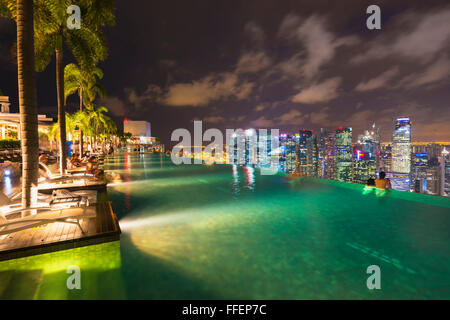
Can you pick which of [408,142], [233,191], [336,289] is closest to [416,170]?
[408,142]

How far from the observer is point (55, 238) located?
4.00m

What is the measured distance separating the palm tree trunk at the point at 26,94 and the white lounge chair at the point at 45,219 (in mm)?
715

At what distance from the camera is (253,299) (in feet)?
9.71

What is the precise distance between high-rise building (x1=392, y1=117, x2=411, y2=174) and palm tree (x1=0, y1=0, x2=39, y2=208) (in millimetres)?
89070

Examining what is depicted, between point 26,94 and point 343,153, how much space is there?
77.4 metres

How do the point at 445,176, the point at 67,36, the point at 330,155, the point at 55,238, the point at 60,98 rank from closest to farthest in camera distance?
the point at 55,238 < the point at 67,36 < the point at 60,98 < the point at 445,176 < the point at 330,155

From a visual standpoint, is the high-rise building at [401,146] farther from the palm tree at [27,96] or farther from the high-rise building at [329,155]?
the palm tree at [27,96]

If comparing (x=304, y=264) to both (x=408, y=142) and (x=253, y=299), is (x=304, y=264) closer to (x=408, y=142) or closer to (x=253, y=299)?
(x=253, y=299)

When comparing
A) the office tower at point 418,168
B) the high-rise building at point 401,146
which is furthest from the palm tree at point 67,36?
the high-rise building at point 401,146

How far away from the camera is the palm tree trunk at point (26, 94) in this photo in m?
5.29

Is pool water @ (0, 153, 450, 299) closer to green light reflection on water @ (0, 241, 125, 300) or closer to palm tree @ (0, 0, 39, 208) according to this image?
green light reflection on water @ (0, 241, 125, 300)

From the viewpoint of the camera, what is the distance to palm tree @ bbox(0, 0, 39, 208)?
5.29 m

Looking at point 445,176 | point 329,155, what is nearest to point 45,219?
point 445,176

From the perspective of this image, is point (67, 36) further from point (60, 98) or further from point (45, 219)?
point (45, 219)
